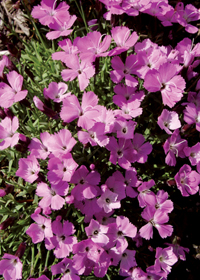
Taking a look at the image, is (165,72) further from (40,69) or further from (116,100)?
(40,69)

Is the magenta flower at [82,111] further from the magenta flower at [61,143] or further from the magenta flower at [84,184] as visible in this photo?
the magenta flower at [84,184]

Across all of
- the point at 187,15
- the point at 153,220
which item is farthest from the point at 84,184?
the point at 187,15

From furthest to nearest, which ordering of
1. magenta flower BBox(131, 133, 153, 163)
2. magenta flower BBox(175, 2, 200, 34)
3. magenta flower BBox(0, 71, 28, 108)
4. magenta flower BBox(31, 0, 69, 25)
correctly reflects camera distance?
magenta flower BBox(175, 2, 200, 34) → magenta flower BBox(31, 0, 69, 25) → magenta flower BBox(131, 133, 153, 163) → magenta flower BBox(0, 71, 28, 108)

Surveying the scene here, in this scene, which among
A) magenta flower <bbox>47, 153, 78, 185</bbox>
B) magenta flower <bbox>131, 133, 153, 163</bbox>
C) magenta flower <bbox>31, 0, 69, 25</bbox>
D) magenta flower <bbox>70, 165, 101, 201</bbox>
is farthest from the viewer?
magenta flower <bbox>31, 0, 69, 25</bbox>

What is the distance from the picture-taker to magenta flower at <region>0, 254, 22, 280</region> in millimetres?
2043

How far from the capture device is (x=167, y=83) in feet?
7.27

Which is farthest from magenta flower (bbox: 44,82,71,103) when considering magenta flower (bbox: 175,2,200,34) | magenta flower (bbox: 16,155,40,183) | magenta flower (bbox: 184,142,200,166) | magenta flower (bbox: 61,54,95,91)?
magenta flower (bbox: 175,2,200,34)

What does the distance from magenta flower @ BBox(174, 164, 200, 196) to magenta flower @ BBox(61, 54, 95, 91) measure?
1104 millimetres

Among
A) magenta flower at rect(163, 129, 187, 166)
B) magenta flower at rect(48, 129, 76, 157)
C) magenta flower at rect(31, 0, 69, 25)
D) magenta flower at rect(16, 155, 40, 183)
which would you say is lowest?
magenta flower at rect(163, 129, 187, 166)

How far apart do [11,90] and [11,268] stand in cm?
141

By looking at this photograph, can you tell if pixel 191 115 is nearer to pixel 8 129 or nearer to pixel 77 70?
pixel 77 70

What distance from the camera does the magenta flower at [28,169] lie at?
6.61ft

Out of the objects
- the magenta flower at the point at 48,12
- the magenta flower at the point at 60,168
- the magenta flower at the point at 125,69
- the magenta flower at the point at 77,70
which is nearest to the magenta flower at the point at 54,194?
the magenta flower at the point at 60,168

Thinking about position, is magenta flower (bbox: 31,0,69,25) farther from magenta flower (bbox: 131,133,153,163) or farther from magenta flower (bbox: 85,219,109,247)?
magenta flower (bbox: 85,219,109,247)
